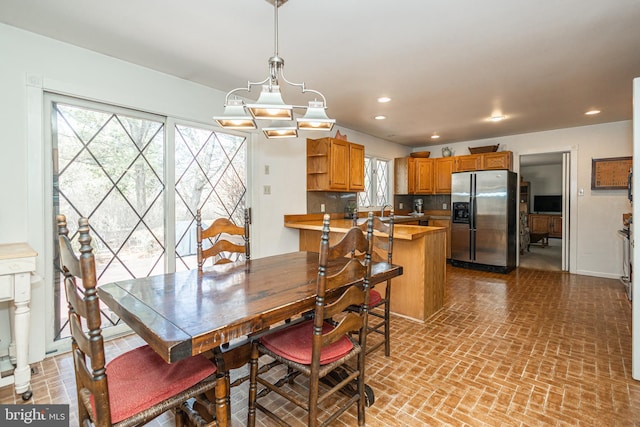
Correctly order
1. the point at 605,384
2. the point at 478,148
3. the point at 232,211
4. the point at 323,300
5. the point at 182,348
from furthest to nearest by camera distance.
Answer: the point at 478,148
the point at 232,211
the point at 605,384
the point at 323,300
the point at 182,348

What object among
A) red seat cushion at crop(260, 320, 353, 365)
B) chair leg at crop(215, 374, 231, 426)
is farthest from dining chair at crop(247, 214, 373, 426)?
chair leg at crop(215, 374, 231, 426)

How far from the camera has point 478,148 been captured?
5.78 m

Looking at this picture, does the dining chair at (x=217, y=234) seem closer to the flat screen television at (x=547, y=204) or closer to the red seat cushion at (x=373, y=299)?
the red seat cushion at (x=373, y=299)

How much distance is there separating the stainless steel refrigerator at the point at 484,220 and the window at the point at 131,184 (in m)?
4.15

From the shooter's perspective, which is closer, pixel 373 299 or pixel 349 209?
pixel 373 299

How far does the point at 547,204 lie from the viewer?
944 centimetres

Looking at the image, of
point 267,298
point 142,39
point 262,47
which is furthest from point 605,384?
point 142,39

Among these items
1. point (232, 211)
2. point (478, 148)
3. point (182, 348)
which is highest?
point (478, 148)

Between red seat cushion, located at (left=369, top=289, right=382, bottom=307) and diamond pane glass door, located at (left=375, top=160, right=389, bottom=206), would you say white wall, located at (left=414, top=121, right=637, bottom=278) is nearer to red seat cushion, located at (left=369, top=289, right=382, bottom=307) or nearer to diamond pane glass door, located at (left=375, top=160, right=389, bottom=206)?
diamond pane glass door, located at (left=375, top=160, right=389, bottom=206)

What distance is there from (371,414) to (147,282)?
149 cm

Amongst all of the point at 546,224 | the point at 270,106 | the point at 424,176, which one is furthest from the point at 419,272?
the point at 546,224

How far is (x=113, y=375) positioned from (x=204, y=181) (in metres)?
2.33

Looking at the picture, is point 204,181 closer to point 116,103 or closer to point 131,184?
point 131,184

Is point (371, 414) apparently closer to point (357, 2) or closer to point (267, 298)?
point (267, 298)
